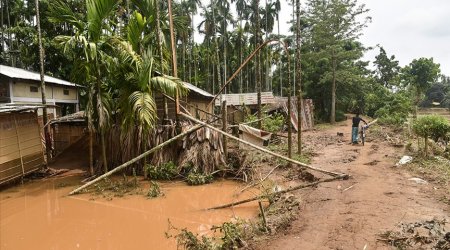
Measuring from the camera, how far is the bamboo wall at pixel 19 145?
9.25m

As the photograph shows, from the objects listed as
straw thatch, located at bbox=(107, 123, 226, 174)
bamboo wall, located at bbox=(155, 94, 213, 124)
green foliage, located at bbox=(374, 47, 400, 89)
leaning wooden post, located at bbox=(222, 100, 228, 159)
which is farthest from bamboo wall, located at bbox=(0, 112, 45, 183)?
green foliage, located at bbox=(374, 47, 400, 89)

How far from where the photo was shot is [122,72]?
9555 mm

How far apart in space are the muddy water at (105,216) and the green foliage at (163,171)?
394 millimetres

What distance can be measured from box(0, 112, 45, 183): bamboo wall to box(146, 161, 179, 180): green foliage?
3.87m

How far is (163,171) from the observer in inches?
386

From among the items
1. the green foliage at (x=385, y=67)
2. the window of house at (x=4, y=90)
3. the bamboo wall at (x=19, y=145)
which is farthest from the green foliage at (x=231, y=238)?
the green foliage at (x=385, y=67)

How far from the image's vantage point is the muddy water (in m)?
5.85

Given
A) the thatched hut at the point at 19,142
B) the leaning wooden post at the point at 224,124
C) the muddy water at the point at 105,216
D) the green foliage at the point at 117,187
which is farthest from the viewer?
the leaning wooden post at the point at 224,124

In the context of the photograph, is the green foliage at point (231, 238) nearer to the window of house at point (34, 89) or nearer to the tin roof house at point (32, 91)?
the tin roof house at point (32, 91)

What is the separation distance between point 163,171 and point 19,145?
447 cm

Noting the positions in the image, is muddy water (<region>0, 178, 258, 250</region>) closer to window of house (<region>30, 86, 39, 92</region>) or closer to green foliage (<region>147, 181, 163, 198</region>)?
green foliage (<region>147, 181, 163, 198</region>)

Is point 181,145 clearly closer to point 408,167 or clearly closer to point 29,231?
point 29,231

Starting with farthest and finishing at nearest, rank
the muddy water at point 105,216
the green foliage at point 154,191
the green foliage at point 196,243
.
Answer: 1. the green foliage at point 154,191
2. the muddy water at point 105,216
3. the green foliage at point 196,243

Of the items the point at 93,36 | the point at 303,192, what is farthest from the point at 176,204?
the point at 93,36
